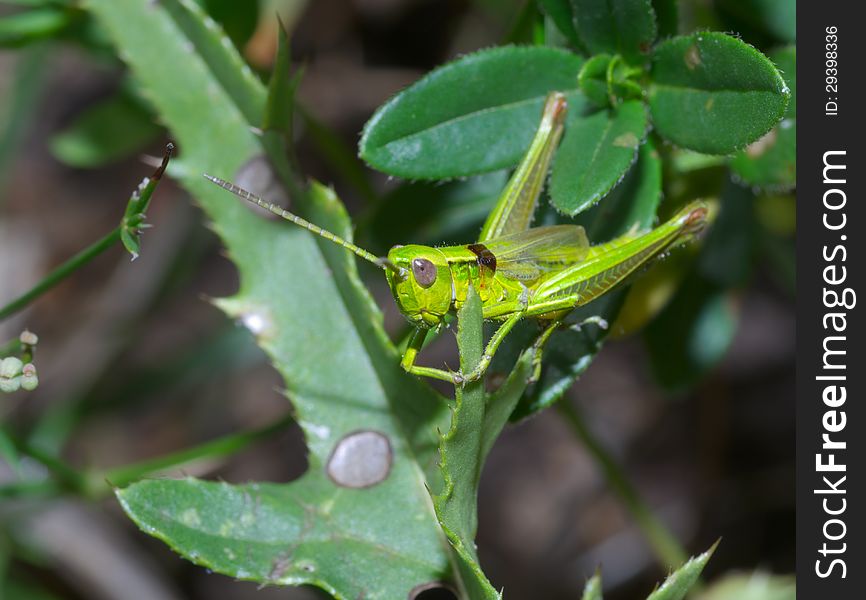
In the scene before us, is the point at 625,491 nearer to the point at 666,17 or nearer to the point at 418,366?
the point at 418,366

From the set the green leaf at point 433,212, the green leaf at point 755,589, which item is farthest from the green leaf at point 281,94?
the green leaf at point 755,589


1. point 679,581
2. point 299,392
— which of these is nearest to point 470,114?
point 299,392

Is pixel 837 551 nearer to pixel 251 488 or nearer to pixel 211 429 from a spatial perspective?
pixel 251 488

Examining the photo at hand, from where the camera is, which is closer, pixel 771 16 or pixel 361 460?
pixel 361 460

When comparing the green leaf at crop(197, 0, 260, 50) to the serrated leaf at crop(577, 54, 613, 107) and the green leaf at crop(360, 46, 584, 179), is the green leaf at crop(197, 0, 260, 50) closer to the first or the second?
the green leaf at crop(360, 46, 584, 179)

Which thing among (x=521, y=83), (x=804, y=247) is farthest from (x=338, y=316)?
(x=804, y=247)

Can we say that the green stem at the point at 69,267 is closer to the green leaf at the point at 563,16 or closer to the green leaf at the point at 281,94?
the green leaf at the point at 281,94

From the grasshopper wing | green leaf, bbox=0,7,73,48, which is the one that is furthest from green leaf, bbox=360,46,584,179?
green leaf, bbox=0,7,73,48
